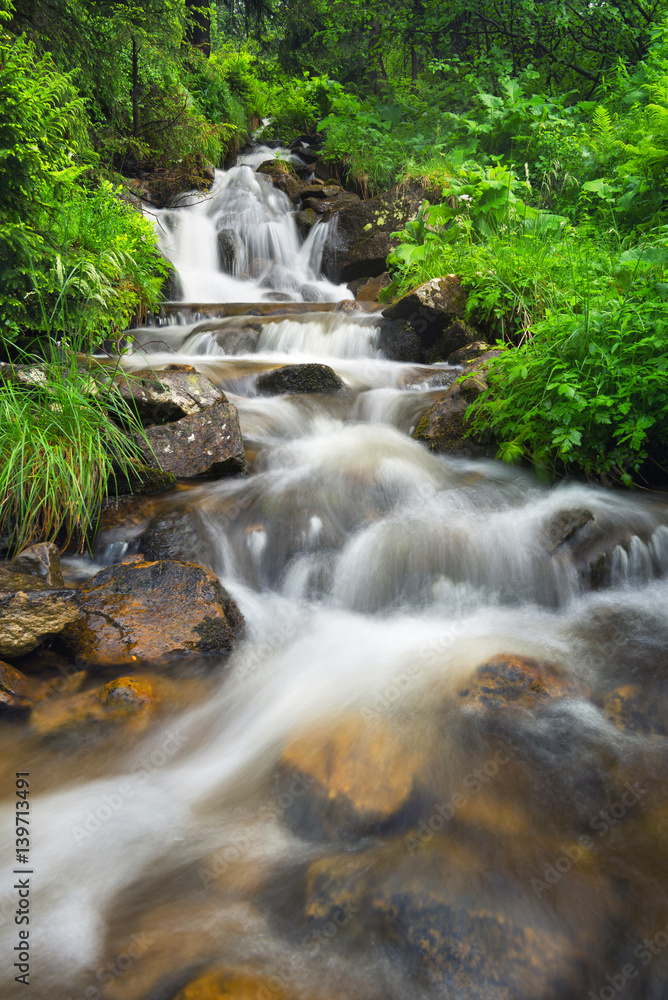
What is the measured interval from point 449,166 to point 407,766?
1076 cm

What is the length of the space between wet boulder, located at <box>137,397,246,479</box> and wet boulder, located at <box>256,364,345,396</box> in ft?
4.38

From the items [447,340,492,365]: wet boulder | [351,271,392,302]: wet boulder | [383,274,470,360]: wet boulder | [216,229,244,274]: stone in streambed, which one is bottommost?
[447,340,492,365]: wet boulder

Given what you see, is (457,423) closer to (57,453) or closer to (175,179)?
(57,453)

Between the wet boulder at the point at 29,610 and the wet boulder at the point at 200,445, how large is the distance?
53.7 inches

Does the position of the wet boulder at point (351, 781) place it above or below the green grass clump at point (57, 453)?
below

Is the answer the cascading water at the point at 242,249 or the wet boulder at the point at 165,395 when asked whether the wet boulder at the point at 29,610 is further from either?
the cascading water at the point at 242,249

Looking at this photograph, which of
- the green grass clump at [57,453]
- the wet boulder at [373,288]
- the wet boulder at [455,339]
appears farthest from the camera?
the wet boulder at [373,288]

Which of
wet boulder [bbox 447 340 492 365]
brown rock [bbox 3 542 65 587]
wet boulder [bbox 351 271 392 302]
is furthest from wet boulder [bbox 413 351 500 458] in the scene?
wet boulder [bbox 351 271 392 302]

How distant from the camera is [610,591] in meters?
3.33

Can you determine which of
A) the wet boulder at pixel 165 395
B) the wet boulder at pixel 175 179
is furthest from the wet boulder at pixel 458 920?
the wet boulder at pixel 175 179

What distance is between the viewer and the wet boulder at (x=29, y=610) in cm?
277

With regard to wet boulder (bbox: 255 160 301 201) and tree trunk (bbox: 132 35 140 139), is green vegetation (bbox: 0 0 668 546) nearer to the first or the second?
tree trunk (bbox: 132 35 140 139)

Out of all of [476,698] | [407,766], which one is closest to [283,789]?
[407,766]

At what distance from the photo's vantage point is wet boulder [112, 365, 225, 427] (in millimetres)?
4336
